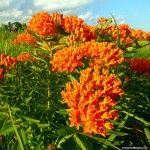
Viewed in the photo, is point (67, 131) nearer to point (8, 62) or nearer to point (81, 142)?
point (81, 142)

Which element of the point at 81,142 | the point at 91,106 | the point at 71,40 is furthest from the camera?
the point at 71,40

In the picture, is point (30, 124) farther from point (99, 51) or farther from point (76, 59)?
point (99, 51)

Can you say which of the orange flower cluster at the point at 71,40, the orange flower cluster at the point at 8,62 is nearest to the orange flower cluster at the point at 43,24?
the orange flower cluster at the point at 71,40

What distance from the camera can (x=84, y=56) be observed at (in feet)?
11.0

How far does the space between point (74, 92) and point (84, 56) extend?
3.11ft

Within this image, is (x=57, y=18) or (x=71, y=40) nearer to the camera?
(x=71, y=40)

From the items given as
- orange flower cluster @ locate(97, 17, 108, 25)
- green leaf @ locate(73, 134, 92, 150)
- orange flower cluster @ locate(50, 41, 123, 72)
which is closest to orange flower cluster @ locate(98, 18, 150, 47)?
orange flower cluster @ locate(97, 17, 108, 25)

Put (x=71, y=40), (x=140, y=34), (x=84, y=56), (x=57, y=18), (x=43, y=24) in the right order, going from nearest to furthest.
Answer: (x=84, y=56) < (x=71, y=40) < (x=43, y=24) < (x=57, y=18) < (x=140, y=34)

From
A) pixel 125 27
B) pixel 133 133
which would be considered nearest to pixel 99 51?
pixel 133 133

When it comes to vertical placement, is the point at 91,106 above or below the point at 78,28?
below

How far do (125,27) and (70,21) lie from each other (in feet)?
4.11

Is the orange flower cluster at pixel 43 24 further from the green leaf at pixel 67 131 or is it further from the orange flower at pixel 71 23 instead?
the green leaf at pixel 67 131

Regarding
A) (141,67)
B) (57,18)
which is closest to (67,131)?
(141,67)

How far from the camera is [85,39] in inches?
155
